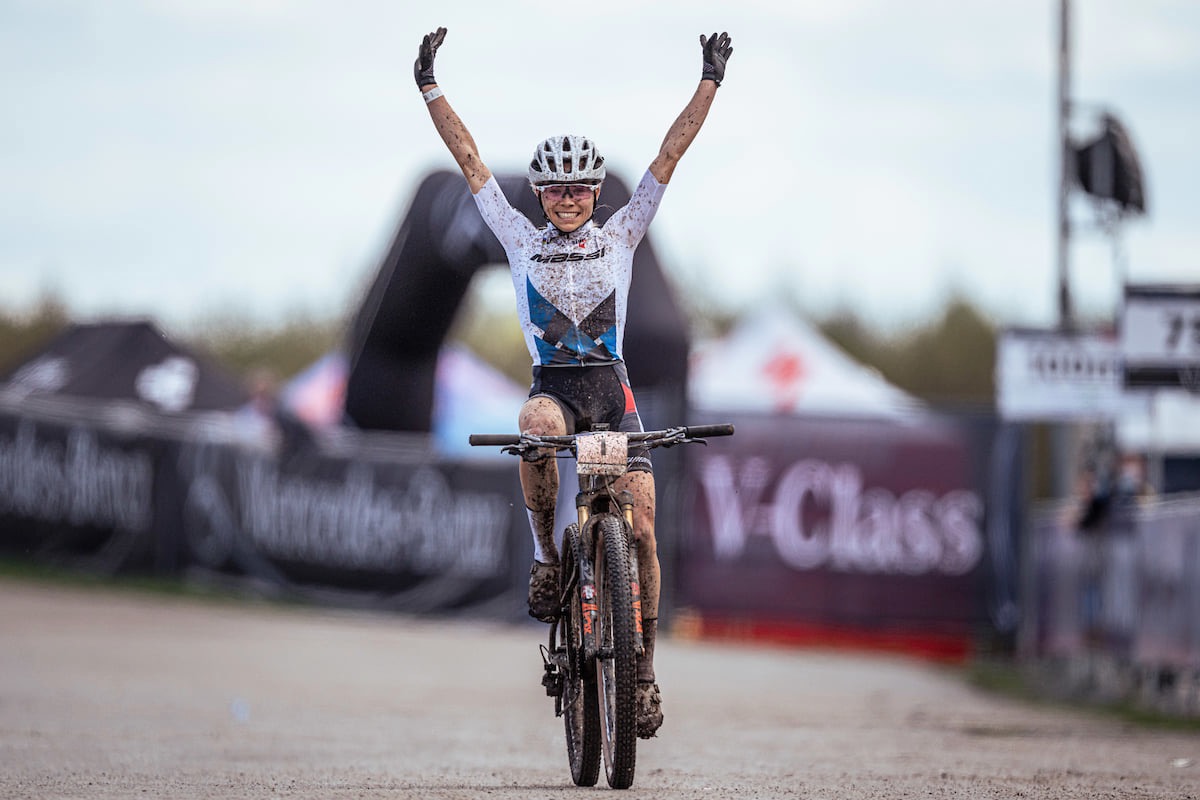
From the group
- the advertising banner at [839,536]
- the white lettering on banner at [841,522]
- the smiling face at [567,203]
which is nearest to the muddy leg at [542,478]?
the smiling face at [567,203]

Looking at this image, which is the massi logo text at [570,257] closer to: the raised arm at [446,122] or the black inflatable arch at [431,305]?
the raised arm at [446,122]

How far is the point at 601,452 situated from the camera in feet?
23.0

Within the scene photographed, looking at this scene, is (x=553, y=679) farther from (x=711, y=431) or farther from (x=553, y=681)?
(x=711, y=431)

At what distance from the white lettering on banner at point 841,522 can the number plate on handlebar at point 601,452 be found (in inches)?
569

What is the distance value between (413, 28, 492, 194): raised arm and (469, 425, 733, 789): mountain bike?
1.21 metres

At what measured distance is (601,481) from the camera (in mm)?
7234

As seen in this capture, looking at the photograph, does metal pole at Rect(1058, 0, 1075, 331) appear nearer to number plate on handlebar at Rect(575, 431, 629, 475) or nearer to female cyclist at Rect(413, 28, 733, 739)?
female cyclist at Rect(413, 28, 733, 739)

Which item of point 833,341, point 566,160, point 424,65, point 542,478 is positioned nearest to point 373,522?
point 424,65

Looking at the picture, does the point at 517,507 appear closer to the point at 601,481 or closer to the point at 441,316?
the point at 441,316

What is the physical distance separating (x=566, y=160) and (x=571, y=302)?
551 mm

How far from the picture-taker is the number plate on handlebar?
7.00m

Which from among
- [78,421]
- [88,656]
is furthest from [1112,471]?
[78,421]

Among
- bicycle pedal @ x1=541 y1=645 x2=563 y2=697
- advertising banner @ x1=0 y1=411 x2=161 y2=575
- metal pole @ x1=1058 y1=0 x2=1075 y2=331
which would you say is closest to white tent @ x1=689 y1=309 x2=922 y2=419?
metal pole @ x1=1058 y1=0 x2=1075 y2=331

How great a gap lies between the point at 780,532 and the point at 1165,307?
7.16 metres
